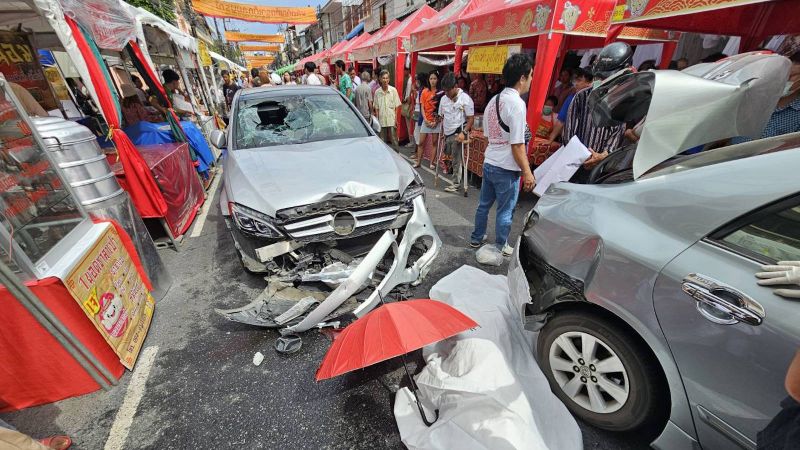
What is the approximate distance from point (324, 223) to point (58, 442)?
1.91 metres

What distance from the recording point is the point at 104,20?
3.66 m

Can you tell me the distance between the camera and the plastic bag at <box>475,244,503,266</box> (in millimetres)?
3340

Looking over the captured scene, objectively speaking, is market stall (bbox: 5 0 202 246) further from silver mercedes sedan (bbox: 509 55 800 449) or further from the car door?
the car door

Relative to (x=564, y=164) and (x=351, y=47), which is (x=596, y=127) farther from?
(x=351, y=47)

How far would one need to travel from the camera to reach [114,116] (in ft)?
10.8

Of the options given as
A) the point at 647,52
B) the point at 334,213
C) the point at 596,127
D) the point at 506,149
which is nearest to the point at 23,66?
the point at 334,213

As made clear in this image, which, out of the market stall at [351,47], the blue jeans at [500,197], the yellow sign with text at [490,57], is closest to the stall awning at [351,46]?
the market stall at [351,47]

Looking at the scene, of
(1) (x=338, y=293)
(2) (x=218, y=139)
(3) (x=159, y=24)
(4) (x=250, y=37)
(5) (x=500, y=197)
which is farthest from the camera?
(4) (x=250, y=37)

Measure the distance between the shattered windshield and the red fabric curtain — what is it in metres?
1.14

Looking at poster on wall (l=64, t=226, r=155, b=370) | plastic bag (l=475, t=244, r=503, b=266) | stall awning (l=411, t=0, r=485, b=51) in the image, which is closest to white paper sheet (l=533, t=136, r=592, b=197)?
plastic bag (l=475, t=244, r=503, b=266)

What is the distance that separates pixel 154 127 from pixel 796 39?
9.14 m

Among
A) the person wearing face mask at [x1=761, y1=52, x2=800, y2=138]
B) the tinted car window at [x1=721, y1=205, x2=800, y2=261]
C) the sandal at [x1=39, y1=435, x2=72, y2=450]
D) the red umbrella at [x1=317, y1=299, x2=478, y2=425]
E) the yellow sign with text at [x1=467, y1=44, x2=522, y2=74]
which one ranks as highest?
the yellow sign with text at [x1=467, y1=44, x2=522, y2=74]

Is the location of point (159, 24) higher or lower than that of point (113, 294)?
higher

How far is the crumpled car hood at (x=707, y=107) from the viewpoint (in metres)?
1.57
